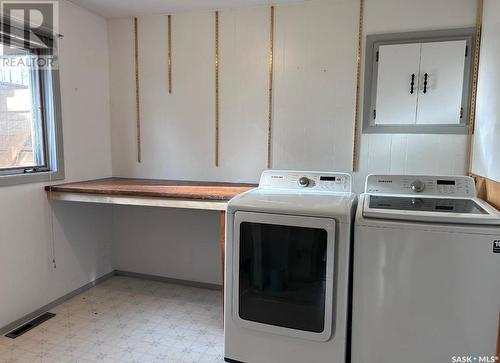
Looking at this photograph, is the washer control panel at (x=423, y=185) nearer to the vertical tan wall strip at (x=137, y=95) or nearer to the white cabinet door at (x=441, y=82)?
the white cabinet door at (x=441, y=82)

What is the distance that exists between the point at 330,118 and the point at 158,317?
1.99m

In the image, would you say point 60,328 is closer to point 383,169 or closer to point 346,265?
point 346,265

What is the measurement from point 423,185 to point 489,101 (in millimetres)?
602

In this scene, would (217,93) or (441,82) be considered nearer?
(441,82)

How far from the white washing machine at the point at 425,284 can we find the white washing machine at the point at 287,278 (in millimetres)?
99

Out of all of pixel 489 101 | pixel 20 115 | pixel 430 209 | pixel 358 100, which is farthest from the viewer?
pixel 358 100

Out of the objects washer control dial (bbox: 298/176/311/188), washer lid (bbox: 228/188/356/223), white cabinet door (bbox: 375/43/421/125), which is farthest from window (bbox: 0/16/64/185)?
white cabinet door (bbox: 375/43/421/125)

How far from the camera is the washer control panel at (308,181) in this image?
7.72 feet

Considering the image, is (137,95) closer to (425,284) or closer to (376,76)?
(376,76)

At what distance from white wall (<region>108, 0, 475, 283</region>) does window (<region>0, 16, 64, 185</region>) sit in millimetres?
650

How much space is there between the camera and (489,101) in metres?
2.04

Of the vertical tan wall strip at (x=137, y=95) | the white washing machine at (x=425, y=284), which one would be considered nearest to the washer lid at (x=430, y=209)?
the white washing machine at (x=425, y=284)

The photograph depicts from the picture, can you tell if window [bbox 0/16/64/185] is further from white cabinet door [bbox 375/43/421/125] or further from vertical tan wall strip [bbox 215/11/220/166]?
white cabinet door [bbox 375/43/421/125]

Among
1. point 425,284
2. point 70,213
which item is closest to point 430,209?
point 425,284
